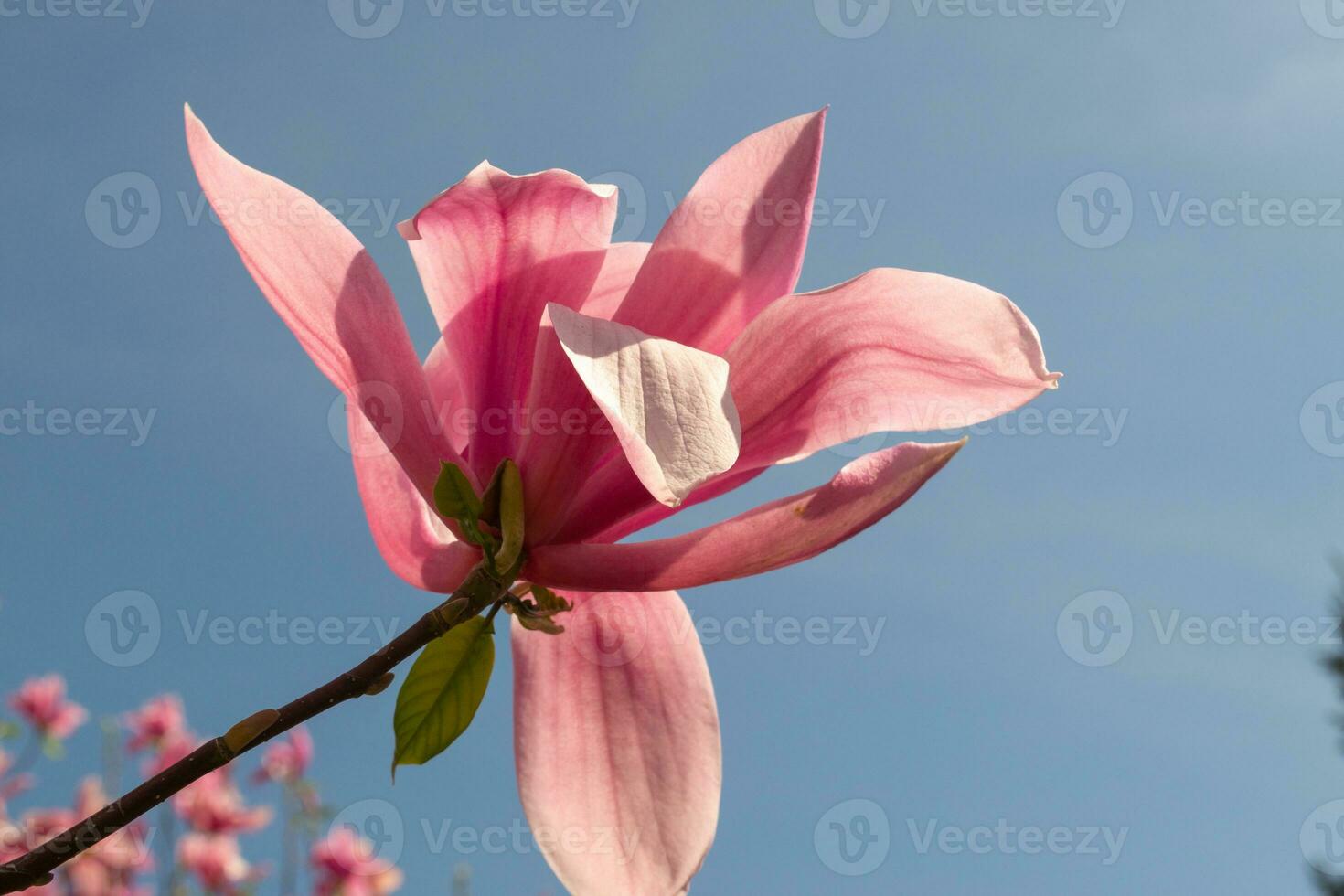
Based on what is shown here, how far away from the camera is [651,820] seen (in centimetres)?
92

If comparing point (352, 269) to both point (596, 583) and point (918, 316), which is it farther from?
point (918, 316)

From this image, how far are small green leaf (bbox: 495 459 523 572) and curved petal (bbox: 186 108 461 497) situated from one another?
0.14 ft

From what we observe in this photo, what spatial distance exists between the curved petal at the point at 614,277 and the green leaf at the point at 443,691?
257 millimetres

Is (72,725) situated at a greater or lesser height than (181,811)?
greater

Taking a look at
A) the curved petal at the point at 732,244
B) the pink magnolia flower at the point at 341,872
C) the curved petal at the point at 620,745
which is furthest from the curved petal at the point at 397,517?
the pink magnolia flower at the point at 341,872

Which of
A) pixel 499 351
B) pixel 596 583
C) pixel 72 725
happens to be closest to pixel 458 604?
pixel 596 583

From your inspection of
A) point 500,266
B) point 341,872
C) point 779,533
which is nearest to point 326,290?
point 500,266

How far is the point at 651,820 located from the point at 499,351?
39cm

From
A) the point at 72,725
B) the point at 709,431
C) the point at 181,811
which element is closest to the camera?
the point at 709,431

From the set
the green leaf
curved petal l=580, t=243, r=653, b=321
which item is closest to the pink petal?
curved petal l=580, t=243, r=653, b=321

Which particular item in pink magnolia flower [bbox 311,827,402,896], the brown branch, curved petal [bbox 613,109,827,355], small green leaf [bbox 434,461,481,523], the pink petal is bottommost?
pink magnolia flower [bbox 311,827,402,896]

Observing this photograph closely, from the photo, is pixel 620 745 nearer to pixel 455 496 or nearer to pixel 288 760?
pixel 455 496

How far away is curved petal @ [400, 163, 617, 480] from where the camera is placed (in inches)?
32.5

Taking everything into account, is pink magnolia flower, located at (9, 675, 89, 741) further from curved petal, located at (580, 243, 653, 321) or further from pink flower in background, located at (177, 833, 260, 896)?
curved petal, located at (580, 243, 653, 321)
